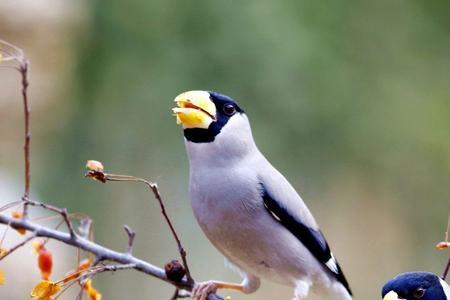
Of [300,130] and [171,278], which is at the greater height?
[171,278]

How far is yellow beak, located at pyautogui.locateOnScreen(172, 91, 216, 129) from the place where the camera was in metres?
1.20

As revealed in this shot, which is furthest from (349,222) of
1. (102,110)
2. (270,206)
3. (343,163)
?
(270,206)

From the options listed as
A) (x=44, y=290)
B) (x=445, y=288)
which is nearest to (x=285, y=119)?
(x=445, y=288)

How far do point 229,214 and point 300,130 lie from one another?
7.21 ft

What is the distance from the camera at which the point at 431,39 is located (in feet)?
11.9

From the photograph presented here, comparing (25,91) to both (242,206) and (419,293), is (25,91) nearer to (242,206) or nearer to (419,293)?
(242,206)

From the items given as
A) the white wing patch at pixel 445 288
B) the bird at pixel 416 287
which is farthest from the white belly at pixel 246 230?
the white wing patch at pixel 445 288

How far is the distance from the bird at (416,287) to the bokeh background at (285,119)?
175cm

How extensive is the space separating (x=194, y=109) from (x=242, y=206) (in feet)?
0.67

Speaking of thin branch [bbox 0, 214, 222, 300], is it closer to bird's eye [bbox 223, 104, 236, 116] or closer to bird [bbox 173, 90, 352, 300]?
bird [bbox 173, 90, 352, 300]

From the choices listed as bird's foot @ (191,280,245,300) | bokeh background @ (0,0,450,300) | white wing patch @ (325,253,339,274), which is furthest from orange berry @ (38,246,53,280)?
bokeh background @ (0,0,450,300)

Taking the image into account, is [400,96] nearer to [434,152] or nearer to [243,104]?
[434,152]

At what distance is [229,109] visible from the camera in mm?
1345

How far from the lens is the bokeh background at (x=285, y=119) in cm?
345
